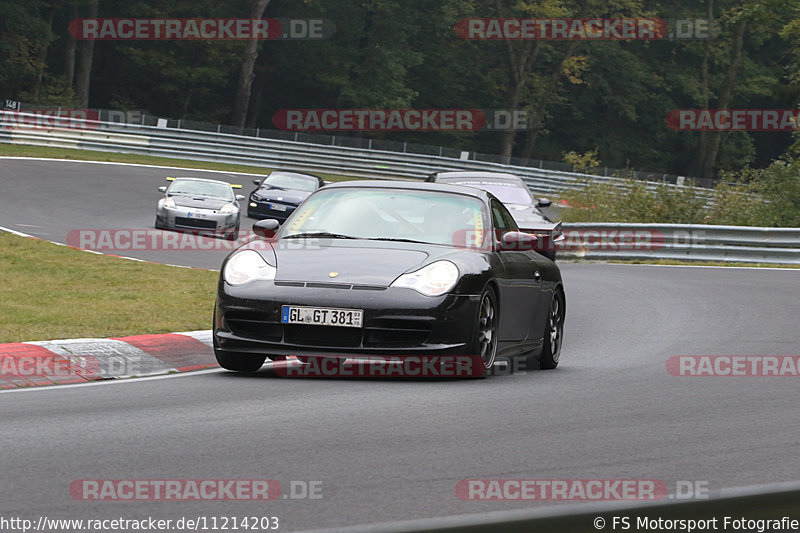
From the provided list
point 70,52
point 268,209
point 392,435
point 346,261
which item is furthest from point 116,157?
point 392,435

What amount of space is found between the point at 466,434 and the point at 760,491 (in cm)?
327

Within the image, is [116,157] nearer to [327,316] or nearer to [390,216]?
[390,216]

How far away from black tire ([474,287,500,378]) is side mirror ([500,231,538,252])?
0.59 metres

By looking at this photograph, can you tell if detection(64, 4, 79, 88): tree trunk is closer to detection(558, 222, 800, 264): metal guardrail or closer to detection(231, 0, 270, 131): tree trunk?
detection(231, 0, 270, 131): tree trunk

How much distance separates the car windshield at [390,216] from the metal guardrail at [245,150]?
37473 mm

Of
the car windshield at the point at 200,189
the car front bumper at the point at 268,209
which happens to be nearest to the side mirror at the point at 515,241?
the car windshield at the point at 200,189

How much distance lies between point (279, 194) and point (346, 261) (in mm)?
25455

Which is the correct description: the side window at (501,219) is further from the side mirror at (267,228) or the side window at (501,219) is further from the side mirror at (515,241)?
the side mirror at (267,228)

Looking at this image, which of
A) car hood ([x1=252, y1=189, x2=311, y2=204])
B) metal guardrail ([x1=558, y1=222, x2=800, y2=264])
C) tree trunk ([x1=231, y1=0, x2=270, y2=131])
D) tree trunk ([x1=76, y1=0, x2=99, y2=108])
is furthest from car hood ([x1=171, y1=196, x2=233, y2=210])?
tree trunk ([x1=76, y1=0, x2=99, y2=108])

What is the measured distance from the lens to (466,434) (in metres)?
6.43

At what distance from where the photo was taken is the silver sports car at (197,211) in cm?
2641

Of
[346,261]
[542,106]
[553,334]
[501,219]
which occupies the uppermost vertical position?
[542,106]

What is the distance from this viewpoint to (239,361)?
903 centimetres

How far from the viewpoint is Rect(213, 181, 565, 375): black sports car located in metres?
8.42
